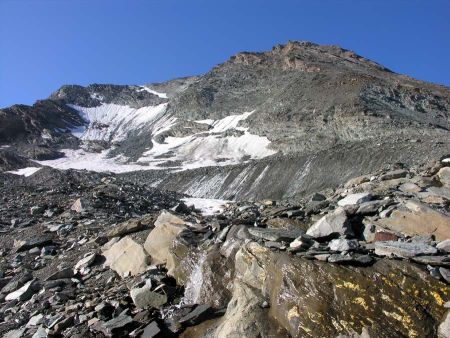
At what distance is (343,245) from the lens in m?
9.24

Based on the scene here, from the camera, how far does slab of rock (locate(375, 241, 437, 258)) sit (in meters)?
8.60

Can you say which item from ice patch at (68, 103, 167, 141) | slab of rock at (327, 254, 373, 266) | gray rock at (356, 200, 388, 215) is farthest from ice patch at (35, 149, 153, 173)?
slab of rock at (327, 254, 373, 266)

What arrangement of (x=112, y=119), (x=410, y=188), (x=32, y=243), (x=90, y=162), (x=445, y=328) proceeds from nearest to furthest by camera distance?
(x=445, y=328) < (x=410, y=188) < (x=32, y=243) < (x=90, y=162) < (x=112, y=119)

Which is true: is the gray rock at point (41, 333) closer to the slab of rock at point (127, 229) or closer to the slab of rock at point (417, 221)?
the slab of rock at point (127, 229)

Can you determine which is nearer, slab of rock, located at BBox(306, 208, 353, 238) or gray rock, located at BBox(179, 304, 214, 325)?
gray rock, located at BBox(179, 304, 214, 325)

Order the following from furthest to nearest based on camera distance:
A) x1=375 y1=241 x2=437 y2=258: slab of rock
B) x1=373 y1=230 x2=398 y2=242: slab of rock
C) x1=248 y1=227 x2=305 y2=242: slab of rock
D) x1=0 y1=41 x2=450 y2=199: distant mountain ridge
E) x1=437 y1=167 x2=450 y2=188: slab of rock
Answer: x1=0 y1=41 x2=450 y2=199: distant mountain ridge
x1=437 y1=167 x2=450 y2=188: slab of rock
x1=248 y1=227 x2=305 y2=242: slab of rock
x1=373 y1=230 x2=398 y2=242: slab of rock
x1=375 y1=241 x2=437 y2=258: slab of rock

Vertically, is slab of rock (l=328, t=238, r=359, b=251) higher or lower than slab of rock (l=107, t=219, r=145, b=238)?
higher

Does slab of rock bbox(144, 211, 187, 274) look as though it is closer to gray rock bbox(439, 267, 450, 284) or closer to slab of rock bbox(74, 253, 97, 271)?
slab of rock bbox(74, 253, 97, 271)

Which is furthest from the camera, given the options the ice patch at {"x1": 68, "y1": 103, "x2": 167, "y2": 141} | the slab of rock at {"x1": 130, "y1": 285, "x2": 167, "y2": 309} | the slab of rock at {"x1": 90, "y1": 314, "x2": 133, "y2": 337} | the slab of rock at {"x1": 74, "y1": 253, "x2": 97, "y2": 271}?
the ice patch at {"x1": 68, "y1": 103, "x2": 167, "y2": 141}

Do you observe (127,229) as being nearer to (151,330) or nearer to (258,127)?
(151,330)

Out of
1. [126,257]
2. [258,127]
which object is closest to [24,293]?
[126,257]

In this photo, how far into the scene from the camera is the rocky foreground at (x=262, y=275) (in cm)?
815

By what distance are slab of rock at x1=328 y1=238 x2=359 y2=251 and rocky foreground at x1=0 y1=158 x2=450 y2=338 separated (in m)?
0.03

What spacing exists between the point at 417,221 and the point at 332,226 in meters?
1.86
